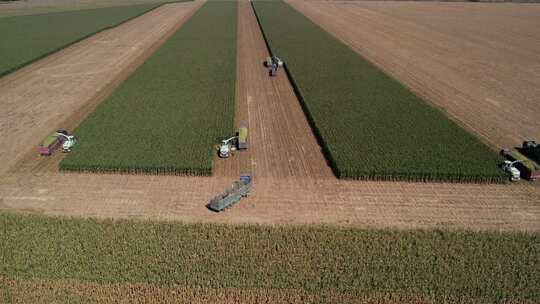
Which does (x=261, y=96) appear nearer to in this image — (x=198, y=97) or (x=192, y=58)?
(x=198, y=97)

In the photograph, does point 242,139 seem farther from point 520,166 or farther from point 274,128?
point 520,166

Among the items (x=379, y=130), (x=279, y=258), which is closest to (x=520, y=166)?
(x=379, y=130)

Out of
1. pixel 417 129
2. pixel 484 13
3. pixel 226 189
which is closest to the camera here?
pixel 226 189

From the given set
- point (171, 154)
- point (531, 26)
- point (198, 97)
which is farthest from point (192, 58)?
point (531, 26)

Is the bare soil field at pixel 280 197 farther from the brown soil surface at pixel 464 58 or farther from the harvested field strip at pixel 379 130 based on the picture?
the brown soil surface at pixel 464 58

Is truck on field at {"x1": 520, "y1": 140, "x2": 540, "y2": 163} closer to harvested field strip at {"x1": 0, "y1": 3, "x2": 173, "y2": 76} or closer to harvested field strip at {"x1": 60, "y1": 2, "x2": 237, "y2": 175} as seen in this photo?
harvested field strip at {"x1": 60, "y1": 2, "x2": 237, "y2": 175}
